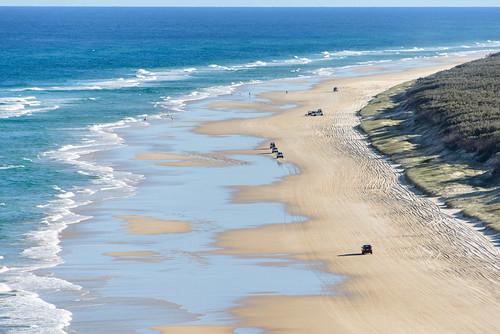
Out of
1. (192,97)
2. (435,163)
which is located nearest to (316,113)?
(192,97)

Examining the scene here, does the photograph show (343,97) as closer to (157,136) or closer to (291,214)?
(157,136)

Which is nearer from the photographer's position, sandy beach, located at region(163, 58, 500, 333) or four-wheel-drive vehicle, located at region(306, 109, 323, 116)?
sandy beach, located at region(163, 58, 500, 333)

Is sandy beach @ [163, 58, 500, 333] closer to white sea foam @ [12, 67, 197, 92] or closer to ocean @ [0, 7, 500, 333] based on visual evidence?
ocean @ [0, 7, 500, 333]

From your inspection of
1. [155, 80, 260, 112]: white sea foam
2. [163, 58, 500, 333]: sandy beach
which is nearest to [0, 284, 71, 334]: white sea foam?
[163, 58, 500, 333]: sandy beach

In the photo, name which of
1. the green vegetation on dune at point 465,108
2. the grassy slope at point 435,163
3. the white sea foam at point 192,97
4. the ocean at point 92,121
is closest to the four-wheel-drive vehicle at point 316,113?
the grassy slope at point 435,163

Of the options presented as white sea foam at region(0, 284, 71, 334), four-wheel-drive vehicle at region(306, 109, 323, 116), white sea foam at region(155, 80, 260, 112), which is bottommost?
white sea foam at region(0, 284, 71, 334)

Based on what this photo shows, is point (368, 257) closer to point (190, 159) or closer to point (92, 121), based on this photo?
point (190, 159)
